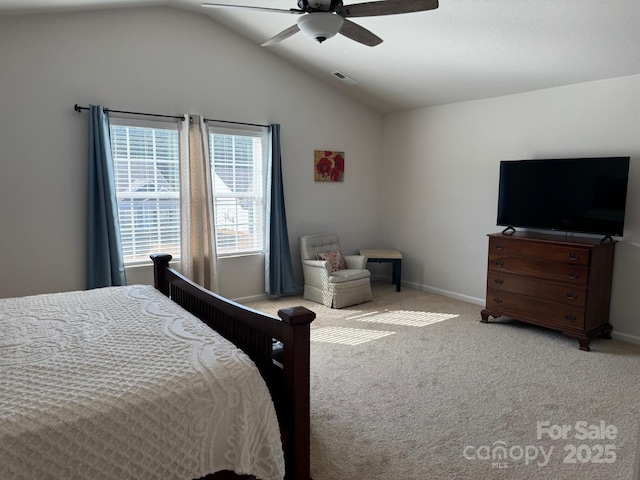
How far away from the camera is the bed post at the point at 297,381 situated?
5.83 ft

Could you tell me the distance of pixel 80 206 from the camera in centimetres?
397

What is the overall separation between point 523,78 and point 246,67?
9.58ft

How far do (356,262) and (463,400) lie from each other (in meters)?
2.74

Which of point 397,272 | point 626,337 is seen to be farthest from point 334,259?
point 626,337

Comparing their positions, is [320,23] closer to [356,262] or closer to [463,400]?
[463,400]

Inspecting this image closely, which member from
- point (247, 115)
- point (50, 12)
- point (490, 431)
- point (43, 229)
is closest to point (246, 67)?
point (247, 115)

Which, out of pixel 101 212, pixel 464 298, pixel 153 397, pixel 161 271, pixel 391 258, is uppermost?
pixel 101 212

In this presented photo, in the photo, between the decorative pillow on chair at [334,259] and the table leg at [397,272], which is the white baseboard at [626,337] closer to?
the table leg at [397,272]

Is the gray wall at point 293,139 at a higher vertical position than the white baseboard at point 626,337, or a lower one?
higher

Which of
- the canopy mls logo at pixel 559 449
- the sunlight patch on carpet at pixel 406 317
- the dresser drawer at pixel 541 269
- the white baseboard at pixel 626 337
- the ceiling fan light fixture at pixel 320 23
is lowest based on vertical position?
the canopy mls logo at pixel 559 449

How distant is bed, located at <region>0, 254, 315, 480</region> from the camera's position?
1.34m

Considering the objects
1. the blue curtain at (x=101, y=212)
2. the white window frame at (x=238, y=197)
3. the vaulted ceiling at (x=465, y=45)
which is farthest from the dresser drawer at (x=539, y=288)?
the blue curtain at (x=101, y=212)

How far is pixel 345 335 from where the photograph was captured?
13.3 feet

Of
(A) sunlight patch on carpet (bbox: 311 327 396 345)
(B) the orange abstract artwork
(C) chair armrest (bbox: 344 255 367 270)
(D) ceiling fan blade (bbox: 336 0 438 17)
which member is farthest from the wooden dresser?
(D) ceiling fan blade (bbox: 336 0 438 17)
